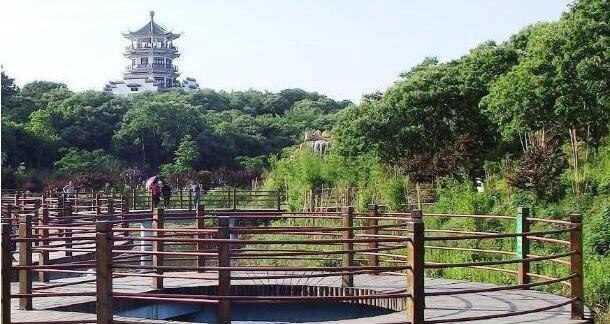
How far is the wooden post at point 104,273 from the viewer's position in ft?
26.3

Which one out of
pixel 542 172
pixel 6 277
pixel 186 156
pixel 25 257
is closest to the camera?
pixel 6 277

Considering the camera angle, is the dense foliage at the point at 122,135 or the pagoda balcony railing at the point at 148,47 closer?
the dense foliage at the point at 122,135

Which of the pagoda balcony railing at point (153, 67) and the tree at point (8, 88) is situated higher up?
the pagoda balcony railing at point (153, 67)

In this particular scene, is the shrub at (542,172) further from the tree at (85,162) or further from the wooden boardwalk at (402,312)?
the tree at (85,162)

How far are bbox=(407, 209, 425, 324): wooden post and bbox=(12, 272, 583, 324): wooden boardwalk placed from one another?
32 centimetres

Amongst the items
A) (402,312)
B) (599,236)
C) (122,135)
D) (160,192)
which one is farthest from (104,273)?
(122,135)

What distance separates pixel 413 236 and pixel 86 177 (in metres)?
39.7

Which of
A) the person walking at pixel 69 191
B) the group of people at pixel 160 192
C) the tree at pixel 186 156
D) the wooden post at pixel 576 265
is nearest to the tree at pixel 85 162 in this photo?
the tree at pixel 186 156

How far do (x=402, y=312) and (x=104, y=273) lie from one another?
11.3 ft

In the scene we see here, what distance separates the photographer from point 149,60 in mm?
107312

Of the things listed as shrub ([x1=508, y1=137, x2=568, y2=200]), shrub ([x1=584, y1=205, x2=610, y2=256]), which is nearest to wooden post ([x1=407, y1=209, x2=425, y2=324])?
shrub ([x1=584, y1=205, x2=610, y2=256])

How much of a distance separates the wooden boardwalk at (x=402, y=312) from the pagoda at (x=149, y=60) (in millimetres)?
94581

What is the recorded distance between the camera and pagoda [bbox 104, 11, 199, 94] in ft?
351

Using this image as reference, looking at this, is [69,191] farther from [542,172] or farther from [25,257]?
[25,257]
